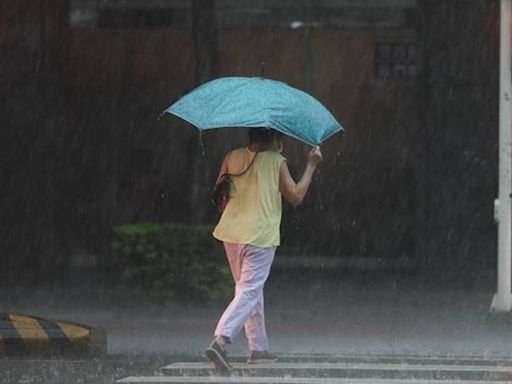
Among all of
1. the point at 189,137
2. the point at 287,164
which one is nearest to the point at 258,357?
the point at 287,164

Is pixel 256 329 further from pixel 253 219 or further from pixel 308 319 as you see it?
pixel 308 319

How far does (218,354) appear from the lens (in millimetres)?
Answer: 7863

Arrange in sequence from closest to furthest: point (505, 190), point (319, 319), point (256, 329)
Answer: point (256, 329) → point (505, 190) → point (319, 319)

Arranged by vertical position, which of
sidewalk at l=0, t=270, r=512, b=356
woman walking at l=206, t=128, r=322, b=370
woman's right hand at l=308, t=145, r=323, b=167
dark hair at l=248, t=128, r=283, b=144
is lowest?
sidewalk at l=0, t=270, r=512, b=356

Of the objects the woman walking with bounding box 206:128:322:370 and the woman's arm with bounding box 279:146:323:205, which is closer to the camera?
the woman walking with bounding box 206:128:322:370

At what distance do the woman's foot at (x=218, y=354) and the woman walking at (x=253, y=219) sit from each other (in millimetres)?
23

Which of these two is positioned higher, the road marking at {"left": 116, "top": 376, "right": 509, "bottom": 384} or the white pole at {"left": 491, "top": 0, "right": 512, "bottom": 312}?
the white pole at {"left": 491, "top": 0, "right": 512, "bottom": 312}

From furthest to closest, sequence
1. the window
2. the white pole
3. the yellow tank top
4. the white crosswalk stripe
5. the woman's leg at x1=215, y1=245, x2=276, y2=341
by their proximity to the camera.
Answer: the window → the white pole → the yellow tank top → the woman's leg at x1=215, y1=245, x2=276, y2=341 → the white crosswalk stripe

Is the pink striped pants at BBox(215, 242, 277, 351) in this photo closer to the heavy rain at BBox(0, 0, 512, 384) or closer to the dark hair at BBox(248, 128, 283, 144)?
the dark hair at BBox(248, 128, 283, 144)

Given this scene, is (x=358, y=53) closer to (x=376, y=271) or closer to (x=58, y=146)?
(x=376, y=271)

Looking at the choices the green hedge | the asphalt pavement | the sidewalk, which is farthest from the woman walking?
the green hedge

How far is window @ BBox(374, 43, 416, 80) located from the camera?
14406 mm

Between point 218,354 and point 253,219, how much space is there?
0.97 meters

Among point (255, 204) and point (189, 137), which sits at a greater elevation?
point (189, 137)
